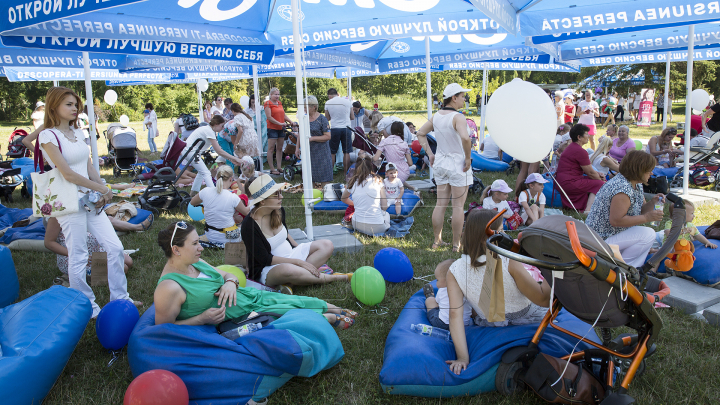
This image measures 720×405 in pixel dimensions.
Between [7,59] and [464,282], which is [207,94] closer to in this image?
[7,59]

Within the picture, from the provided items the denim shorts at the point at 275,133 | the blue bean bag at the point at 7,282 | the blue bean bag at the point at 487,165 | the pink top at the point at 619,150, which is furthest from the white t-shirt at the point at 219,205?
the pink top at the point at 619,150

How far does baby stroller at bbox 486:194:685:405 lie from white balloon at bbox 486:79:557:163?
0.51 m

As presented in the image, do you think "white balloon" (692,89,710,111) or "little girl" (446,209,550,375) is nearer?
"little girl" (446,209,550,375)

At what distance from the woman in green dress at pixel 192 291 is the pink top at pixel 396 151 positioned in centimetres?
522

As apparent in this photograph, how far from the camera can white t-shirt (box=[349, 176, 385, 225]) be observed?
5.74 m

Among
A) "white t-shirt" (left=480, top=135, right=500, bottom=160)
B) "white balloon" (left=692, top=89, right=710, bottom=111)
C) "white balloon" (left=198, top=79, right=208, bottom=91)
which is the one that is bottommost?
"white t-shirt" (left=480, top=135, right=500, bottom=160)

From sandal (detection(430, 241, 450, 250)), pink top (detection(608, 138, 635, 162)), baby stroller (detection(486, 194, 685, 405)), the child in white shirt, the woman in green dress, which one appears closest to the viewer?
baby stroller (detection(486, 194, 685, 405))

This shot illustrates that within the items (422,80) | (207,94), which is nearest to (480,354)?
(422,80)

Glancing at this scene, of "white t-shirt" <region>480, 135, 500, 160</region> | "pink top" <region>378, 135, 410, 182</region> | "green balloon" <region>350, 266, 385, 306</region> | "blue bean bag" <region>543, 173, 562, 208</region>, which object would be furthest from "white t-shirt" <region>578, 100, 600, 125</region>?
"green balloon" <region>350, 266, 385, 306</region>

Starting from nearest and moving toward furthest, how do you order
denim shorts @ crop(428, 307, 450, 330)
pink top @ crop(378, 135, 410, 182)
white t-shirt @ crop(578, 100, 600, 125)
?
denim shorts @ crop(428, 307, 450, 330) < pink top @ crop(378, 135, 410, 182) < white t-shirt @ crop(578, 100, 600, 125)

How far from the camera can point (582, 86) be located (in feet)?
94.3

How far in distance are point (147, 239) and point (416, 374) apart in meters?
4.41

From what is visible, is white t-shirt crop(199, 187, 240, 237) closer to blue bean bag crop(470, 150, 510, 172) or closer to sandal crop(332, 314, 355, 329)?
sandal crop(332, 314, 355, 329)

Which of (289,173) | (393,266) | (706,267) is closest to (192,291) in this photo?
(393,266)
